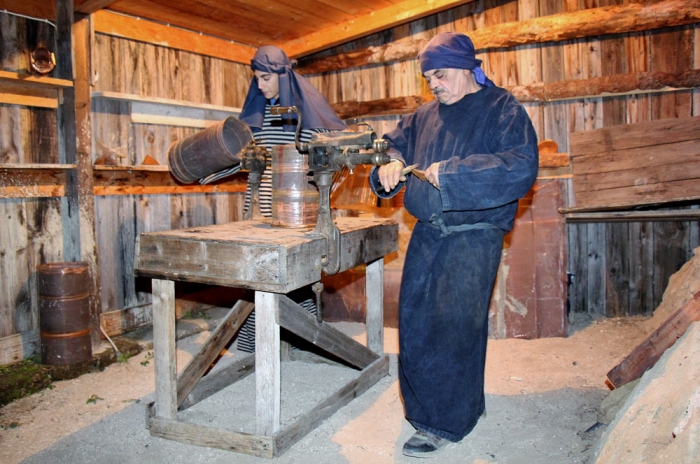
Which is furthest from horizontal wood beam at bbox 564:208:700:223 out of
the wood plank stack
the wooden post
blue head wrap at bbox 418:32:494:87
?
the wooden post

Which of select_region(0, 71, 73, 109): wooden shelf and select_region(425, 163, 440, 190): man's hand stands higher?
select_region(0, 71, 73, 109): wooden shelf

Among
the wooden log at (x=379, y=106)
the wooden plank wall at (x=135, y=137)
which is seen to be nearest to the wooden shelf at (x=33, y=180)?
the wooden plank wall at (x=135, y=137)

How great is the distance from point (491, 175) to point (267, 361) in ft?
4.14

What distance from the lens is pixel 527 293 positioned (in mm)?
4492

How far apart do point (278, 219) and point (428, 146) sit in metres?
0.84

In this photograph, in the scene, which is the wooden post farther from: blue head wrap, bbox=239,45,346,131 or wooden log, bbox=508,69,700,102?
wooden log, bbox=508,69,700,102

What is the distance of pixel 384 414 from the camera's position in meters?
3.11

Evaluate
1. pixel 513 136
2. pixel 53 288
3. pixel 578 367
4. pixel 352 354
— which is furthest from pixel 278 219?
pixel 578 367

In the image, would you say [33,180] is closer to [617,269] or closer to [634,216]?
[634,216]

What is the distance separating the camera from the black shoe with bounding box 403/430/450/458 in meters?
2.61

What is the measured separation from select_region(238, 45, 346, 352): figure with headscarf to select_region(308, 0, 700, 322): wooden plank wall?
1998 millimetres

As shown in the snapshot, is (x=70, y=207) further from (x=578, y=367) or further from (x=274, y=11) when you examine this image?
(x=578, y=367)

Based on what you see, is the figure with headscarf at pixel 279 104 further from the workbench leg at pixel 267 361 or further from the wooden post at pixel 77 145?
the wooden post at pixel 77 145

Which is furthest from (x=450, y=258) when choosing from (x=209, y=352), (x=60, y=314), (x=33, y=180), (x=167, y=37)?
(x=167, y=37)
